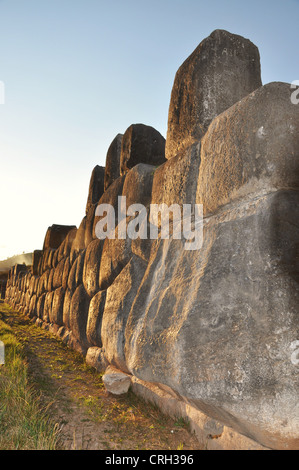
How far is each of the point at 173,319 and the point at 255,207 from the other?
2.18 ft

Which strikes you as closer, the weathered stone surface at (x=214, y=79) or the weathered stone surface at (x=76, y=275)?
the weathered stone surface at (x=214, y=79)

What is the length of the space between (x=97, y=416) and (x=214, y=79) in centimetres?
216

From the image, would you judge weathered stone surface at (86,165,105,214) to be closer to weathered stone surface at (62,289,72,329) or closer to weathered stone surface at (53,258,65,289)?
weathered stone surface at (62,289,72,329)

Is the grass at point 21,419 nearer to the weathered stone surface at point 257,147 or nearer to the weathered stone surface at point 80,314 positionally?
the weathered stone surface at point 80,314

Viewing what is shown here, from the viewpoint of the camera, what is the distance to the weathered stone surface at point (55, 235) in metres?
7.45

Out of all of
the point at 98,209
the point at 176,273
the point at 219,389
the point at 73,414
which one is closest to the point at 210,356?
the point at 219,389

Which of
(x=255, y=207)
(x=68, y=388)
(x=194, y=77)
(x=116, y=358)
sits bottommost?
(x=68, y=388)

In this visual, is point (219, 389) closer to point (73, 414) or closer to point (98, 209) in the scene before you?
point (73, 414)

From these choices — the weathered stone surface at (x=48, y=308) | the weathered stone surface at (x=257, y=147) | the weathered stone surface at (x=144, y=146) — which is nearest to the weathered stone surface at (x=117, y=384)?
the weathered stone surface at (x=257, y=147)

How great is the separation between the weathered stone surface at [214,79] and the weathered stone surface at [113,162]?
1.88m

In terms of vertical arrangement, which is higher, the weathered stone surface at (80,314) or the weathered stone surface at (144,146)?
the weathered stone surface at (144,146)

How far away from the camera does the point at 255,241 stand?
5.01 ft

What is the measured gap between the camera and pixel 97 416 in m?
2.18

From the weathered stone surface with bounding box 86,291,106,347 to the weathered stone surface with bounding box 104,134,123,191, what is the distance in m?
1.42
